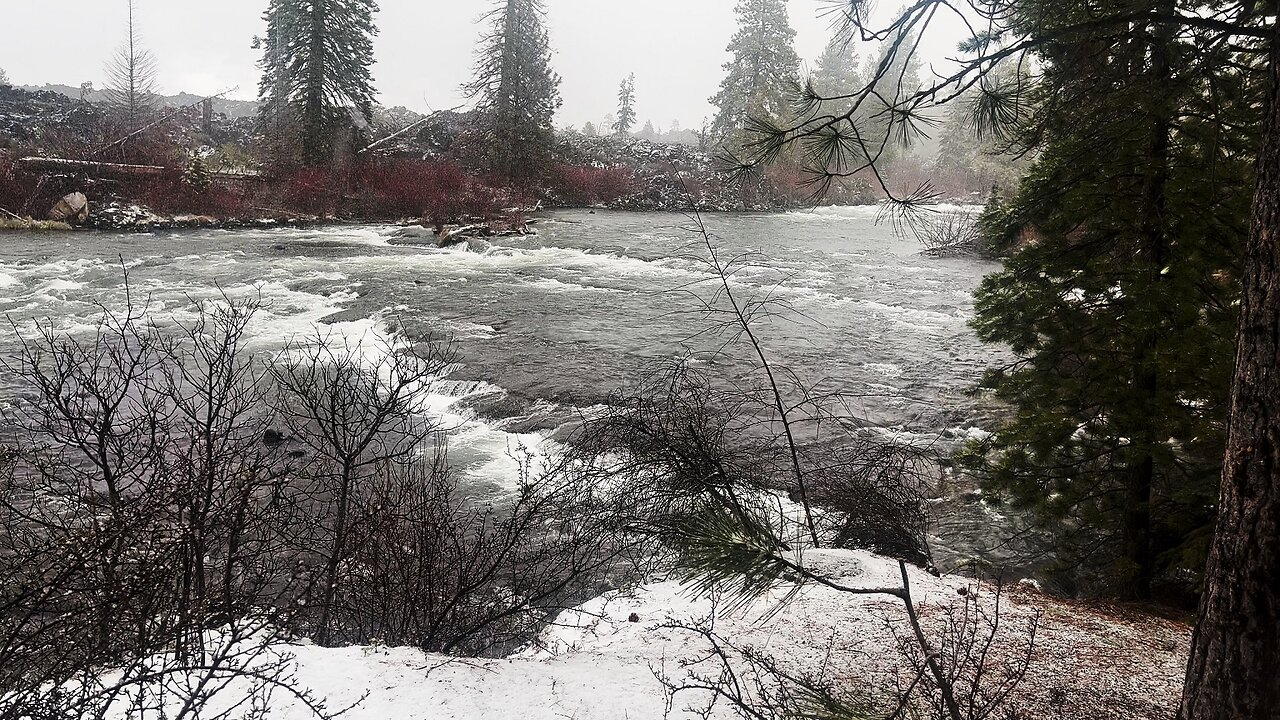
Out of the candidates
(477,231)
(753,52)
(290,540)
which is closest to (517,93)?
(477,231)

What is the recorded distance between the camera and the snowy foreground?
318 centimetres

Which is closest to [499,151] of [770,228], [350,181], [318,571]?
[350,181]

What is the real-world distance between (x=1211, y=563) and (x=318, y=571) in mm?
4720

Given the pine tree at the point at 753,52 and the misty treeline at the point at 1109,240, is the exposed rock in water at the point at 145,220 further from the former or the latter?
the pine tree at the point at 753,52


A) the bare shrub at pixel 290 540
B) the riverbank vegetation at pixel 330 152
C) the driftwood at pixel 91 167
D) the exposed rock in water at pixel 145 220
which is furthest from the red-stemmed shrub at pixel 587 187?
the bare shrub at pixel 290 540

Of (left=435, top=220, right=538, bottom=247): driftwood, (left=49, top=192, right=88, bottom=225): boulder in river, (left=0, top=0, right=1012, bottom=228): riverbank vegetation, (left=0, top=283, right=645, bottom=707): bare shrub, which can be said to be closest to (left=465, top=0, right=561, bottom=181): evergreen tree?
(left=0, top=0, right=1012, bottom=228): riverbank vegetation

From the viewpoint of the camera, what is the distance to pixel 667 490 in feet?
16.4

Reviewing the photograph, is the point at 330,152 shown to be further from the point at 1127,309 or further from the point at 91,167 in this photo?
the point at 1127,309

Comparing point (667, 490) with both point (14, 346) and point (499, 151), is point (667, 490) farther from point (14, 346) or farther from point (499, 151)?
point (499, 151)

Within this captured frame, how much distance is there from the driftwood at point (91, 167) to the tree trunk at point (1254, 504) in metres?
29.6

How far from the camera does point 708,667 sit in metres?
3.71

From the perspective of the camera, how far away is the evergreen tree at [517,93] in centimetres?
3503

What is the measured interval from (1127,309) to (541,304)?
35.7ft

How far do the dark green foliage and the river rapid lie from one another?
1419 mm
